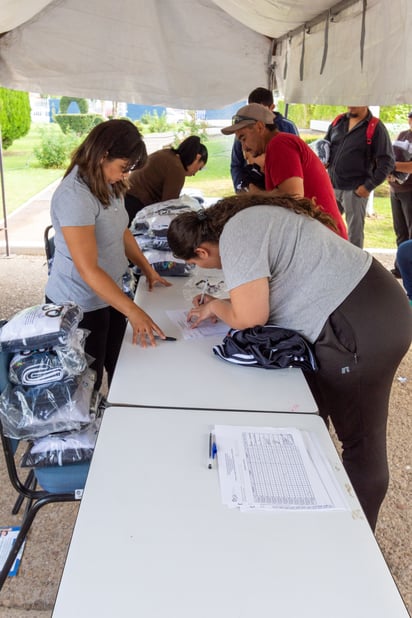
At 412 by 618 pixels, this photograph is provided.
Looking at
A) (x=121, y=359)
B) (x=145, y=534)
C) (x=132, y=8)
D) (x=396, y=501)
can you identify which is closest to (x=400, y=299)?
(x=121, y=359)

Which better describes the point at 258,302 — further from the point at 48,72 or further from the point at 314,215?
the point at 48,72

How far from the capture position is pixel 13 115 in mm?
11016

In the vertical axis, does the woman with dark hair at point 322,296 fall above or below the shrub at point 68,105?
below

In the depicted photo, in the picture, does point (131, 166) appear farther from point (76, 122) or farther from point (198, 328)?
point (76, 122)

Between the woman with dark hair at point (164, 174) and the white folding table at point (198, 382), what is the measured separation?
1545 mm

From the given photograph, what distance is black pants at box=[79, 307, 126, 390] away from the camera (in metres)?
1.74

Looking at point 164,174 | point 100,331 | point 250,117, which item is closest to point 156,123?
point 164,174

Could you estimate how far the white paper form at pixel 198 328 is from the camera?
1.64 metres

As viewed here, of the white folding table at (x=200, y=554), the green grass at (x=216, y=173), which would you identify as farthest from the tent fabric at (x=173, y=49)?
the green grass at (x=216, y=173)

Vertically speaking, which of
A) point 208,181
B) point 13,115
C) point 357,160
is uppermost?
point 13,115

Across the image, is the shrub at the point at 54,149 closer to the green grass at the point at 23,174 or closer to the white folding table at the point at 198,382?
the green grass at the point at 23,174

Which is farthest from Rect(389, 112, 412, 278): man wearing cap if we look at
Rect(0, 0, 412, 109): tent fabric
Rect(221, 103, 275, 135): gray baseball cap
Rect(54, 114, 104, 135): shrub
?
Rect(54, 114, 104, 135): shrub

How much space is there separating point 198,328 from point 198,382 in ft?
1.23

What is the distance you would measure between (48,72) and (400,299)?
316 cm
